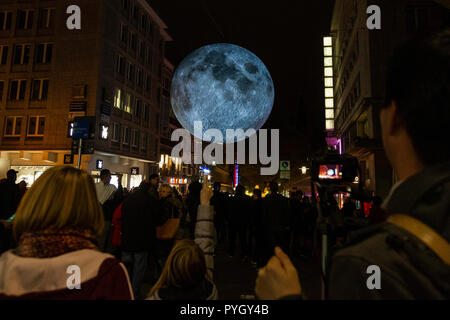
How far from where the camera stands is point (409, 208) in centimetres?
92

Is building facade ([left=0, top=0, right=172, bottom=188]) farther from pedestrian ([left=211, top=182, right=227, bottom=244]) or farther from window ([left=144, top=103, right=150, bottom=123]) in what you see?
pedestrian ([left=211, top=182, right=227, bottom=244])

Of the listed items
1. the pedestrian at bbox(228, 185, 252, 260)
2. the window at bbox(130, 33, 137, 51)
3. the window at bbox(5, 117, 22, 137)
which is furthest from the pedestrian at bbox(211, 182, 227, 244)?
the window at bbox(130, 33, 137, 51)

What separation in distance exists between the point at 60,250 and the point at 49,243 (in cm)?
7

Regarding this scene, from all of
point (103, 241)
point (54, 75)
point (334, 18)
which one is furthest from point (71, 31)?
point (334, 18)

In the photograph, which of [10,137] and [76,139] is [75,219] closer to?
[76,139]

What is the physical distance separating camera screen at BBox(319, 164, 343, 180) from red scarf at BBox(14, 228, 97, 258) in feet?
8.31

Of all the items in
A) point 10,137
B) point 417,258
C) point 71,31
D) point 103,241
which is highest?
point 71,31

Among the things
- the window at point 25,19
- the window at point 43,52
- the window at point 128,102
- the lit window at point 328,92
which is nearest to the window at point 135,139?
the window at point 128,102

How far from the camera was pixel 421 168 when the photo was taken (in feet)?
3.36

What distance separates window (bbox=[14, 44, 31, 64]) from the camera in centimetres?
2991

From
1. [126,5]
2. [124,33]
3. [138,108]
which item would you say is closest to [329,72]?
[138,108]

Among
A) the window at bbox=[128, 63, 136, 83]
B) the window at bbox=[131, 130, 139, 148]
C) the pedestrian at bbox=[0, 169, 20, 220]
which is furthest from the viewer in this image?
the window at bbox=[131, 130, 139, 148]
